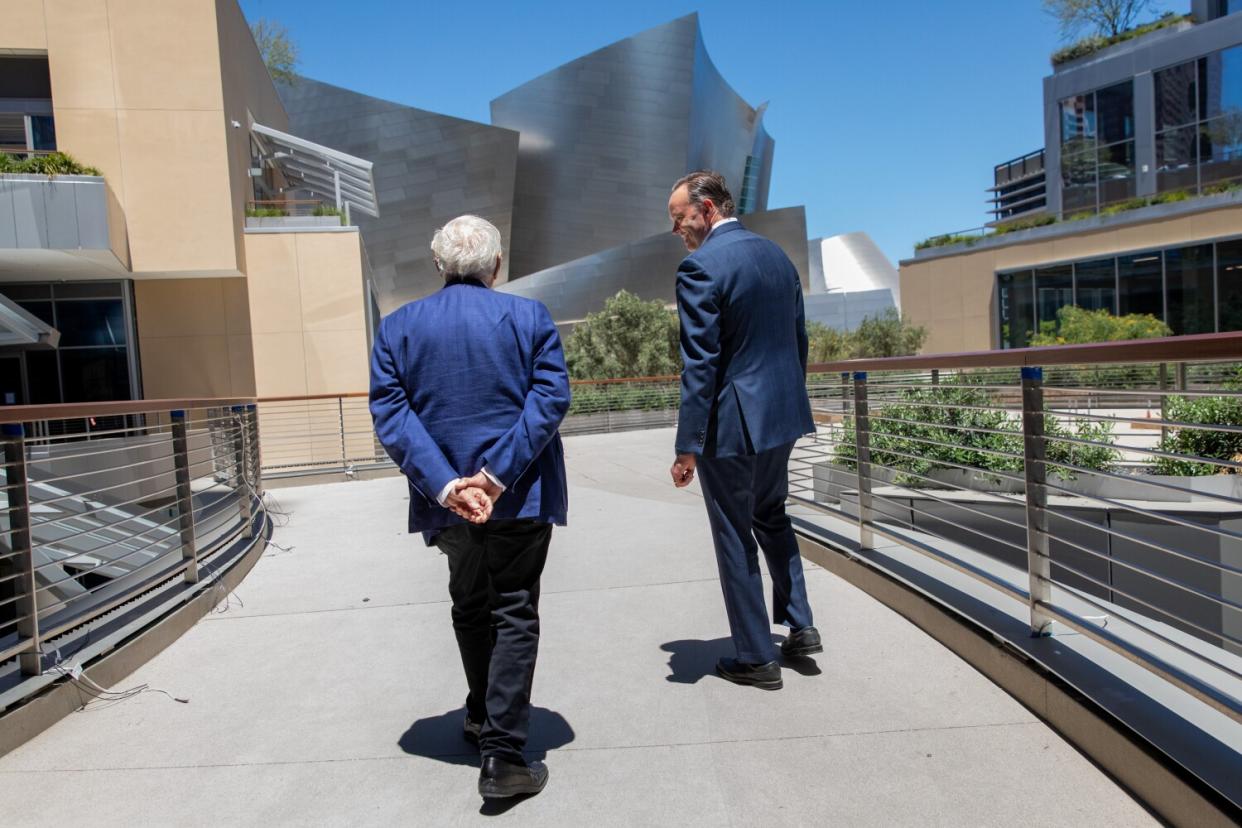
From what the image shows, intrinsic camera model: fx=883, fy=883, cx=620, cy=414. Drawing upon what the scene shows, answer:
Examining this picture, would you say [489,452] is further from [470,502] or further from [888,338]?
[888,338]

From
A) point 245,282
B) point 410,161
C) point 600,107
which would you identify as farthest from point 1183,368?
point 600,107

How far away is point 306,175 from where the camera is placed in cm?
2452

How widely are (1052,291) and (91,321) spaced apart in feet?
86.6

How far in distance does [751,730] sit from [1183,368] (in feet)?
21.6

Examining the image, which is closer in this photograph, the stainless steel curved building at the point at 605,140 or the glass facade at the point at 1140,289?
the glass facade at the point at 1140,289

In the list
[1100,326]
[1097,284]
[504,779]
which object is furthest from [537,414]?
[1097,284]

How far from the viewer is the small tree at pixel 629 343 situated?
29.8m

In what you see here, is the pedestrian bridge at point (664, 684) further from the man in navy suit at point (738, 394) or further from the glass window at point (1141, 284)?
the glass window at point (1141, 284)

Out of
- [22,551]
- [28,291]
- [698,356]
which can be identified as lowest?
[22,551]

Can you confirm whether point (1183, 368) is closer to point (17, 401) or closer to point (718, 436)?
point (718, 436)

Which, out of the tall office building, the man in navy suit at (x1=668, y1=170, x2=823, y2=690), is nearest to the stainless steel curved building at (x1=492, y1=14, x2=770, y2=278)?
the tall office building

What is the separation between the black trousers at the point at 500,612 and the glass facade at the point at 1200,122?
92.3 feet

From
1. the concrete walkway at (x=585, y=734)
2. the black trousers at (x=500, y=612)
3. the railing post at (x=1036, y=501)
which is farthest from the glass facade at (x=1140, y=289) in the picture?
the black trousers at (x=500, y=612)

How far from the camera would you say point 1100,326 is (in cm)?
2442
